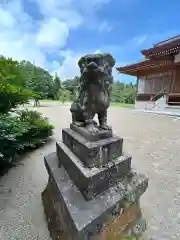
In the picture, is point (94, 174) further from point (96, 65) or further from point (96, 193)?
point (96, 65)

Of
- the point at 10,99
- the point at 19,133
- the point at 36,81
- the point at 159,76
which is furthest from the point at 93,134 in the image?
the point at 159,76

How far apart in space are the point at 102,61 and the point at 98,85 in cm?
17

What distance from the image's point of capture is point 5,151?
7.55 ft

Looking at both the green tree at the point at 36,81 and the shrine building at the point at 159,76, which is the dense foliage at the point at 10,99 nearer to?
the green tree at the point at 36,81

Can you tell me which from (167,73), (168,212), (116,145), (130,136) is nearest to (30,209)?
(116,145)

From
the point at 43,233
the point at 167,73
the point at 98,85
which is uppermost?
the point at 167,73

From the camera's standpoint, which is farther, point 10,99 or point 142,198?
point 10,99

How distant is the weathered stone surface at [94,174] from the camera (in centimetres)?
107

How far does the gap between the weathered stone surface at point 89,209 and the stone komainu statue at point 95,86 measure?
502 millimetres

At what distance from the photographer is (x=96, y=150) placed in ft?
3.66

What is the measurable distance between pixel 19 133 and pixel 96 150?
160 cm

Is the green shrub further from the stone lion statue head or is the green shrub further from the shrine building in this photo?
the shrine building

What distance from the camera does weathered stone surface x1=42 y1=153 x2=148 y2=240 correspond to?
0.95 metres

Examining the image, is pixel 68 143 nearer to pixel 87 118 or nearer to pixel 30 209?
pixel 87 118
